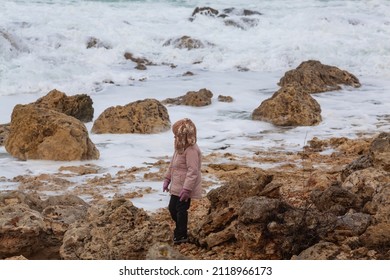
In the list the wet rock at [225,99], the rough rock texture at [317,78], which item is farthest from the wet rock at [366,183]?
the rough rock texture at [317,78]

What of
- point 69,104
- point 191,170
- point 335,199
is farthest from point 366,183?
point 69,104

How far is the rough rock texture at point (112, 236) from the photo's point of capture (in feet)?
13.0

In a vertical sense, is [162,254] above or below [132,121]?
above

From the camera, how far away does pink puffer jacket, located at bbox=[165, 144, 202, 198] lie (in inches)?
178

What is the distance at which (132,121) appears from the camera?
31.4ft

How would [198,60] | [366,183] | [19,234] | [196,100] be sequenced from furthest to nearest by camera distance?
[198,60] → [196,100] → [366,183] → [19,234]

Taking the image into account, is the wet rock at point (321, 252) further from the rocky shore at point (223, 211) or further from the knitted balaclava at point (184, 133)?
the knitted balaclava at point (184, 133)

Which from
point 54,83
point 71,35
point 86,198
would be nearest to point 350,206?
point 86,198

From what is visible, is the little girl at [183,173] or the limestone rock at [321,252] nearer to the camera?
the limestone rock at [321,252]

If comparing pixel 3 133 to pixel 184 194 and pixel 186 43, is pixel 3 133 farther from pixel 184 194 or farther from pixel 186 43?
pixel 186 43

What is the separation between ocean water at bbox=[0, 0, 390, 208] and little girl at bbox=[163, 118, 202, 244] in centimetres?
146

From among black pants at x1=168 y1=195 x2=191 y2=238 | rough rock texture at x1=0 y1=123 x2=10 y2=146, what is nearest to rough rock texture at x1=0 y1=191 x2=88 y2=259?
black pants at x1=168 y1=195 x2=191 y2=238

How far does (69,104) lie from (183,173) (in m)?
5.93

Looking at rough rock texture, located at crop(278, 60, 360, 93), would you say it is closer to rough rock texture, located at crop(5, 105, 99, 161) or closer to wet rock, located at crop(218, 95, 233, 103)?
Answer: wet rock, located at crop(218, 95, 233, 103)
